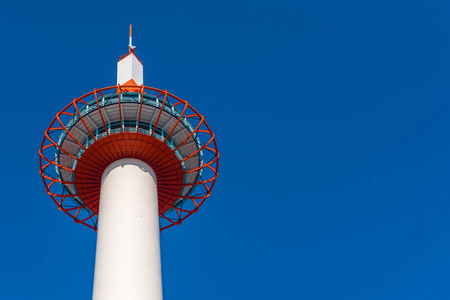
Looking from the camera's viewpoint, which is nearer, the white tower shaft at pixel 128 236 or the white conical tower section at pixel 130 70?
the white tower shaft at pixel 128 236

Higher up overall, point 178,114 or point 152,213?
point 178,114

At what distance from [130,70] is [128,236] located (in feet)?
71.2

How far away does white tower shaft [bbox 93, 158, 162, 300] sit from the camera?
42.6m

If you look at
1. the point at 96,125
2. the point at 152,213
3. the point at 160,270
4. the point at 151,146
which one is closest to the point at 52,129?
the point at 96,125

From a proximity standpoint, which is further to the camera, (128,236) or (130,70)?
(130,70)

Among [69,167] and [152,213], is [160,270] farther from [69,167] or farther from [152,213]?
[69,167]

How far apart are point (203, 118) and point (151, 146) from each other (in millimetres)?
5603

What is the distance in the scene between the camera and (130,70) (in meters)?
59.7

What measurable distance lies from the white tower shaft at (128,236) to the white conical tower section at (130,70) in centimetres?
1215

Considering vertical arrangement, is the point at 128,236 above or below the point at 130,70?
below

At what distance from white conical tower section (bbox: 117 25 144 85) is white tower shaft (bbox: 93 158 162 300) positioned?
1215cm

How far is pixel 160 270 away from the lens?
45688 millimetres

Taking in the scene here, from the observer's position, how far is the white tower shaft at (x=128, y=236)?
1677 inches

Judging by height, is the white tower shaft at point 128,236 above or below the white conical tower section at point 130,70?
below
